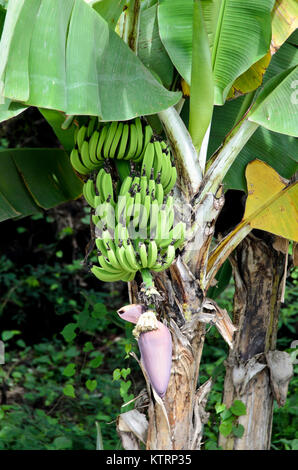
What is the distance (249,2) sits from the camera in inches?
54.2

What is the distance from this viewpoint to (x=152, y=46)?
1457 mm

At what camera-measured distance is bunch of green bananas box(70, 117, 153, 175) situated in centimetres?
132

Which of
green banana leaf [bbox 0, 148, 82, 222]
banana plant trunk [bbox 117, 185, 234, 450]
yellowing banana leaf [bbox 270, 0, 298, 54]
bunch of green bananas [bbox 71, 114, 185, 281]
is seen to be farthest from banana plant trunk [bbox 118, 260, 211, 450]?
yellowing banana leaf [bbox 270, 0, 298, 54]

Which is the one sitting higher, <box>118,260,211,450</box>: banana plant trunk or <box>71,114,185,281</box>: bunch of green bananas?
<box>71,114,185,281</box>: bunch of green bananas

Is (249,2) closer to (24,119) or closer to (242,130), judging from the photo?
(242,130)

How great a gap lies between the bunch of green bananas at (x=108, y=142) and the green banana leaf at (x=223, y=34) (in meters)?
0.19

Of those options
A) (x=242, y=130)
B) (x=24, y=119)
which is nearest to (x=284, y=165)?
(x=242, y=130)

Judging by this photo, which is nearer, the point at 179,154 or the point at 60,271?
the point at 179,154

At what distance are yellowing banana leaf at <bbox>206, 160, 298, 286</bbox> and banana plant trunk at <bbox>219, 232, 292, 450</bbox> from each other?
295mm

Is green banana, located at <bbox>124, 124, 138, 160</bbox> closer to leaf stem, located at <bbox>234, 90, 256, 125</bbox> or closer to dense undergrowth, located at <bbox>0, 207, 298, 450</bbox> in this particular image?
leaf stem, located at <bbox>234, 90, 256, 125</bbox>

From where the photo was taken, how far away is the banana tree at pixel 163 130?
44.9 inches

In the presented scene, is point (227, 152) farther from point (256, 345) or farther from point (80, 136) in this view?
point (256, 345)

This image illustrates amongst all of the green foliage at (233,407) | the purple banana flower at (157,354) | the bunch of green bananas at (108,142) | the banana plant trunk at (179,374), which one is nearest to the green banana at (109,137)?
the bunch of green bananas at (108,142)

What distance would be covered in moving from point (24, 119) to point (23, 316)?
1369mm
